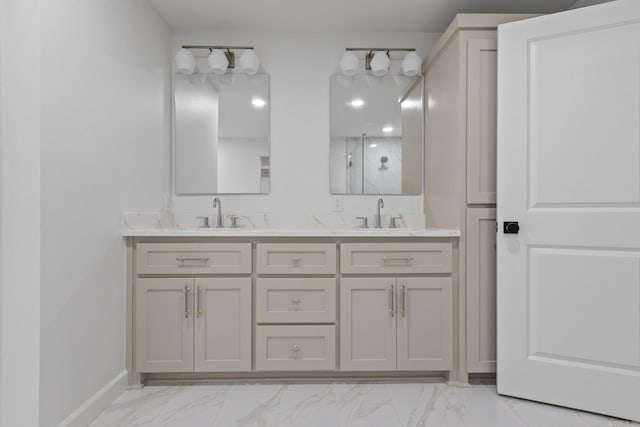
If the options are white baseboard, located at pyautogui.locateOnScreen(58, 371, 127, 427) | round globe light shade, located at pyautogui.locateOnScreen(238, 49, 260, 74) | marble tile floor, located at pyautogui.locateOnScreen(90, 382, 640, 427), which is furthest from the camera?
round globe light shade, located at pyautogui.locateOnScreen(238, 49, 260, 74)

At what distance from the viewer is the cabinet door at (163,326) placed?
212cm

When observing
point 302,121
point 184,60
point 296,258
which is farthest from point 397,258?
point 184,60

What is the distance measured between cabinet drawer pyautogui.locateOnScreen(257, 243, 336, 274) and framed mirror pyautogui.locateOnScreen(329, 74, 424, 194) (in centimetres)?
79

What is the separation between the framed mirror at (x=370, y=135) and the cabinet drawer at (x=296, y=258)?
0.79 metres

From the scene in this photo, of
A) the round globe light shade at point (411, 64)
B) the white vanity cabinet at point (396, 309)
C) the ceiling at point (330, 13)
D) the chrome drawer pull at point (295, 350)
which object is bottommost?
the chrome drawer pull at point (295, 350)

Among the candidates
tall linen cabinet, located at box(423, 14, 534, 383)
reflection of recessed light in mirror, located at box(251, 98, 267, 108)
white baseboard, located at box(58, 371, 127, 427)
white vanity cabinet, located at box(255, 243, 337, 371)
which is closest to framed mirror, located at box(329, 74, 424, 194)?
reflection of recessed light in mirror, located at box(251, 98, 267, 108)

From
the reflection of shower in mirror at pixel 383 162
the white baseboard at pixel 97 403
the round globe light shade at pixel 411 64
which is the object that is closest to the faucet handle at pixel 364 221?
the reflection of shower in mirror at pixel 383 162

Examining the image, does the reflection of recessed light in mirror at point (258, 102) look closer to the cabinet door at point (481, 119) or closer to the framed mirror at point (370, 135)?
the framed mirror at point (370, 135)

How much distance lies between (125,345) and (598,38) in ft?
9.32

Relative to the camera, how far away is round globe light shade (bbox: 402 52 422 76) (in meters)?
2.73

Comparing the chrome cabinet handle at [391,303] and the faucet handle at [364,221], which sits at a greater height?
the faucet handle at [364,221]

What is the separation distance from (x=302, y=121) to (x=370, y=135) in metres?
0.51

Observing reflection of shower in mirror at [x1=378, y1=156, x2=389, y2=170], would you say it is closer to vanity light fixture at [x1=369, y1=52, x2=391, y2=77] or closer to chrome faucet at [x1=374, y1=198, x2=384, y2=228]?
chrome faucet at [x1=374, y1=198, x2=384, y2=228]

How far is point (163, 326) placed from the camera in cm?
212
